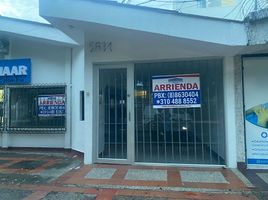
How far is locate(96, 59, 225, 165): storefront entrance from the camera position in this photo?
8.13m

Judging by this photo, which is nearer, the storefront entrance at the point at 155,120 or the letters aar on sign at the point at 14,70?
the storefront entrance at the point at 155,120

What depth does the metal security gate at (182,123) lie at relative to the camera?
8117 millimetres

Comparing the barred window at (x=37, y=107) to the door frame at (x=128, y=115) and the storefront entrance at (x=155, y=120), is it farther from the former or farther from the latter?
the storefront entrance at (x=155, y=120)

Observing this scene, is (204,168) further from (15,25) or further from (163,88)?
(15,25)

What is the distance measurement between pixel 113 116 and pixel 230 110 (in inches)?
121

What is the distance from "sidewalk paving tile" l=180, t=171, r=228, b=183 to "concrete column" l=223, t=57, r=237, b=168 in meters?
0.64

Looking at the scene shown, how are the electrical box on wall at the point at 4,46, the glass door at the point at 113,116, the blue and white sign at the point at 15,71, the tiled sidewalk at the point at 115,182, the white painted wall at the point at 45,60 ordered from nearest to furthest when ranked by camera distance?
1. the tiled sidewalk at the point at 115,182
2. the glass door at the point at 113,116
3. the white painted wall at the point at 45,60
4. the blue and white sign at the point at 15,71
5. the electrical box on wall at the point at 4,46

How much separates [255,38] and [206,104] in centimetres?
218

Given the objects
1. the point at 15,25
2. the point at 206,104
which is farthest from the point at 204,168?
the point at 15,25

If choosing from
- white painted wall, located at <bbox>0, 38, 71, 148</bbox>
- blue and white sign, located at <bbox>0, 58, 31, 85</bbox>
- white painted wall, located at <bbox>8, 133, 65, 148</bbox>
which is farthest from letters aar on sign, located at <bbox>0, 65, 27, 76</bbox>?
white painted wall, located at <bbox>8, 133, 65, 148</bbox>

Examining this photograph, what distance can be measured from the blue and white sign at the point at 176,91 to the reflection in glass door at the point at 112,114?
89cm

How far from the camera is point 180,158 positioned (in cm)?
825

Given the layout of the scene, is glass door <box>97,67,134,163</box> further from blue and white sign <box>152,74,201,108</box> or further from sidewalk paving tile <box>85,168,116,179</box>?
blue and white sign <box>152,74,201,108</box>

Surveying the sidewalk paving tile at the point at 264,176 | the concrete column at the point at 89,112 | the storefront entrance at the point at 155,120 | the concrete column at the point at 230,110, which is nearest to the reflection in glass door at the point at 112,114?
the storefront entrance at the point at 155,120
